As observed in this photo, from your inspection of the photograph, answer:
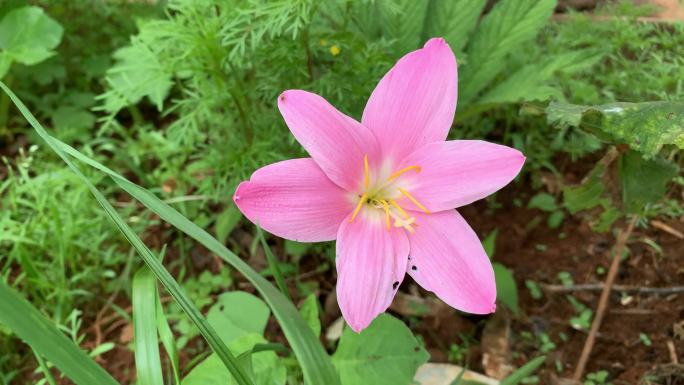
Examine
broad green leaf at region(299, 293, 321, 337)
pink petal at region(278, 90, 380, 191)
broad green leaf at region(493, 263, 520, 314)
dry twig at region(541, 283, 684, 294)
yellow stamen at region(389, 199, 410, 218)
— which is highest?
pink petal at region(278, 90, 380, 191)

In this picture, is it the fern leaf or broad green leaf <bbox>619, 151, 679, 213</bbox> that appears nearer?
broad green leaf <bbox>619, 151, 679, 213</bbox>

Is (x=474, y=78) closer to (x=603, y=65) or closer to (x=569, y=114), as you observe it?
(x=603, y=65)

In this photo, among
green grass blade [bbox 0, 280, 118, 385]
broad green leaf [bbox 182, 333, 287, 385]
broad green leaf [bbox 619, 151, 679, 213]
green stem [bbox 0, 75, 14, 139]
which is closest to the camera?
green grass blade [bbox 0, 280, 118, 385]

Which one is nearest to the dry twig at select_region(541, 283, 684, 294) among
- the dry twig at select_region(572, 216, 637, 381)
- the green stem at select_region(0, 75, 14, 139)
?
the dry twig at select_region(572, 216, 637, 381)

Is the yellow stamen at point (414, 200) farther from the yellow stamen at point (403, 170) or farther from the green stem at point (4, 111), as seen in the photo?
the green stem at point (4, 111)

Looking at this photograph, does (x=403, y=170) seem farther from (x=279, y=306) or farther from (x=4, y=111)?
(x=4, y=111)

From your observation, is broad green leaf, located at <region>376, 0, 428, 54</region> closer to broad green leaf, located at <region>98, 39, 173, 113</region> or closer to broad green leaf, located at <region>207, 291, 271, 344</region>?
broad green leaf, located at <region>98, 39, 173, 113</region>

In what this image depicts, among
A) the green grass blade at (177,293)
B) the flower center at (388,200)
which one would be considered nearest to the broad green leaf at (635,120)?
the flower center at (388,200)
